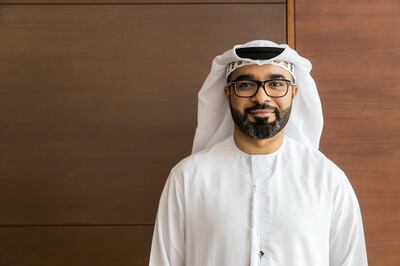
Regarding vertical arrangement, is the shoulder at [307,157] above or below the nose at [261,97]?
below

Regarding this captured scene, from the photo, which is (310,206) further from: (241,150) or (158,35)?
(158,35)

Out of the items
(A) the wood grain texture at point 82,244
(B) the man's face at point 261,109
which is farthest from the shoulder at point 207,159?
(A) the wood grain texture at point 82,244

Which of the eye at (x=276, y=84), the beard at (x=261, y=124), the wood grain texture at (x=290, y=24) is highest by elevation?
the wood grain texture at (x=290, y=24)

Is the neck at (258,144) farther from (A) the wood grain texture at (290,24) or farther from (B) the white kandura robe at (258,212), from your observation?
(A) the wood grain texture at (290,24)

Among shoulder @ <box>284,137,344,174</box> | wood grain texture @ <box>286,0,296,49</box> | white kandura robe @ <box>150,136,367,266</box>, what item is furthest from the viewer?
wood grain texture @ <box>286,0,296,49</box>

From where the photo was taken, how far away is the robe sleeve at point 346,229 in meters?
1.45

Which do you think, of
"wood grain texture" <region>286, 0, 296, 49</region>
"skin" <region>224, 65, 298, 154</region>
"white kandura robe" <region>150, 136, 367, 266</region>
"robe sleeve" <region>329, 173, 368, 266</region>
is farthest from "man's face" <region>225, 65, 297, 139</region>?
"wood grain texture" <region>286, 0, 296, 49</region>

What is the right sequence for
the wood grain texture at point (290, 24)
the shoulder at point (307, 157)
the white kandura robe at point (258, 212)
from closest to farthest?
the white kandura robe at point (258, 212)
the shoulder at point (307, 157)
the wood grain texture at point (290, 24)

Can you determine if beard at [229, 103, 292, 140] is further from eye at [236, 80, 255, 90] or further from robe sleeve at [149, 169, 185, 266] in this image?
robe sleeve at [149, 169, 185, 266]

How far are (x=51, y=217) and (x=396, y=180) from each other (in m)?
1.63

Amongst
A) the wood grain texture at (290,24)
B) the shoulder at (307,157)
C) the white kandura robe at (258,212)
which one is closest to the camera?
the white kandura robe at (258,212)

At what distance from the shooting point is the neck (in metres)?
1.48

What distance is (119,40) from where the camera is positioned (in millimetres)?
2014

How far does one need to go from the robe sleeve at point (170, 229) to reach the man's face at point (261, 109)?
1.04ft
